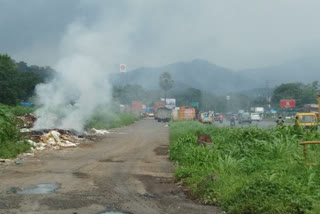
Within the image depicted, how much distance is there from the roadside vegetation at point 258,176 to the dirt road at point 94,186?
1.59 feet

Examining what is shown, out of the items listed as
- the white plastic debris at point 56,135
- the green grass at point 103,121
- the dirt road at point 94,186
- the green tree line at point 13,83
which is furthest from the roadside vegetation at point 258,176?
the green tree line at point 13,83

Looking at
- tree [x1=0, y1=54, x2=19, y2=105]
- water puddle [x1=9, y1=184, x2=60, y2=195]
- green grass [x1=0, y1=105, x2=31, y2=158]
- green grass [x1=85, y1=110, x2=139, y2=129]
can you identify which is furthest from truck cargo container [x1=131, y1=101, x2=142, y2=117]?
water puddle [x1=9, y1=184, x2=60, y2=195]

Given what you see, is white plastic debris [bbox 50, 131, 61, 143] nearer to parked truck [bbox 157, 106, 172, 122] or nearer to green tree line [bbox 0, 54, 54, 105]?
green tree line [bbox 0, 54, 54, 105]

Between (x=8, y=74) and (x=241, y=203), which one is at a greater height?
(x=8, y=74)

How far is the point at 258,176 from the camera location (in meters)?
8.09

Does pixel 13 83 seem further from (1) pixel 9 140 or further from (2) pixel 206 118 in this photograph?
(1) pixel 9 140

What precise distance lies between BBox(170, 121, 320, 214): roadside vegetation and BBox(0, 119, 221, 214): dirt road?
19.0 inches

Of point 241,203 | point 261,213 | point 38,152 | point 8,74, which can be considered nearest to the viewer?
point 261,213

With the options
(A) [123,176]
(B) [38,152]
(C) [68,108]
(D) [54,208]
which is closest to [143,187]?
(A) [123,176]

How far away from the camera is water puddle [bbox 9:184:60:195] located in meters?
8.76

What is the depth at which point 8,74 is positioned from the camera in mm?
53438

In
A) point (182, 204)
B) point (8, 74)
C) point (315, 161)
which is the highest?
point (8, 74)

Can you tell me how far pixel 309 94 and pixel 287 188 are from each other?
64.9 m

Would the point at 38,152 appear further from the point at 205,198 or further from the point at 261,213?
the point at 261,213
